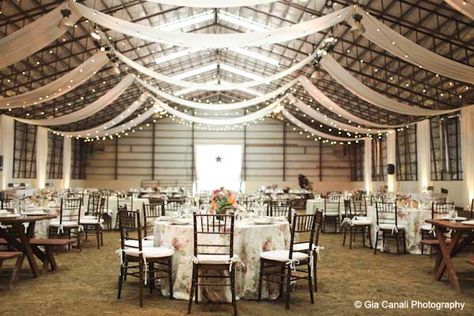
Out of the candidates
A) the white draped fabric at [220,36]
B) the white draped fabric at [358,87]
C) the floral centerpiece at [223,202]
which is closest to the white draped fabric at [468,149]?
the white draped fabric at [358,87]

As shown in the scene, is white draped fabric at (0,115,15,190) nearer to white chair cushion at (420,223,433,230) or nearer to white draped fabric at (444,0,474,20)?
white chair cushion at (420,223,433,230)

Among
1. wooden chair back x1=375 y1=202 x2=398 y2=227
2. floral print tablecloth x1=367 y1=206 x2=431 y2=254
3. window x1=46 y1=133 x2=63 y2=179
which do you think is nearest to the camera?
floral print tablecloth x1=367 y1=206 x2=431 y2=254

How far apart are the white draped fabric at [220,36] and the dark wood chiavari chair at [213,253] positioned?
11.7 ft

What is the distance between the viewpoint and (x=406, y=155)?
59.4 ft

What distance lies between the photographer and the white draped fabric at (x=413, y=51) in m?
7.07

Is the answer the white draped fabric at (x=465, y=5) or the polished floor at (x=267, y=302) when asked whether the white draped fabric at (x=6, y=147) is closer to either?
the polished floor at (x=267, y=302)

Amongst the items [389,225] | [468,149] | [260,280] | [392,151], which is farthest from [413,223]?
[392,151]

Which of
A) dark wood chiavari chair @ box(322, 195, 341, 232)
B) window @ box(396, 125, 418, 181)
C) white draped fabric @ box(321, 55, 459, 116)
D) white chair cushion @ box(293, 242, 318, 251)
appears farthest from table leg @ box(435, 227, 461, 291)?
window @ box(396, 125, 418, 181)

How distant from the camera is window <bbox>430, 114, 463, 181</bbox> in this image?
1405cm

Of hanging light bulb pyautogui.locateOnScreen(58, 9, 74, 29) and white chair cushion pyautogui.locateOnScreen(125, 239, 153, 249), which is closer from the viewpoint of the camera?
white chair cushion pyautogui.locateOnScreen(125, 239, 153, 249)

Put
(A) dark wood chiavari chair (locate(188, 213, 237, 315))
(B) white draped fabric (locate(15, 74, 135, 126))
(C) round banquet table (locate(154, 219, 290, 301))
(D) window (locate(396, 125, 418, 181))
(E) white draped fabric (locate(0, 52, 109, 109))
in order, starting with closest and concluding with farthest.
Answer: (A) dark wood chiavari chair (locate(188, 213, 237, 315))
(C) round banquet table (locate(154, 219, 290, 301))
(E) white draped fabric (locate(0, 52, 109, 109))
(B) white draped fabric (locate(15, 74, 135, 126))
(D) window (locate(396, 125, 418, 181))

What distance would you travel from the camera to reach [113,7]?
10773 millimetres

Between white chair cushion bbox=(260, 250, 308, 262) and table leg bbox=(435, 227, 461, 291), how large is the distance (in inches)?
73.1

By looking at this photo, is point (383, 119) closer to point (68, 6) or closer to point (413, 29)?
point (413, 29)
